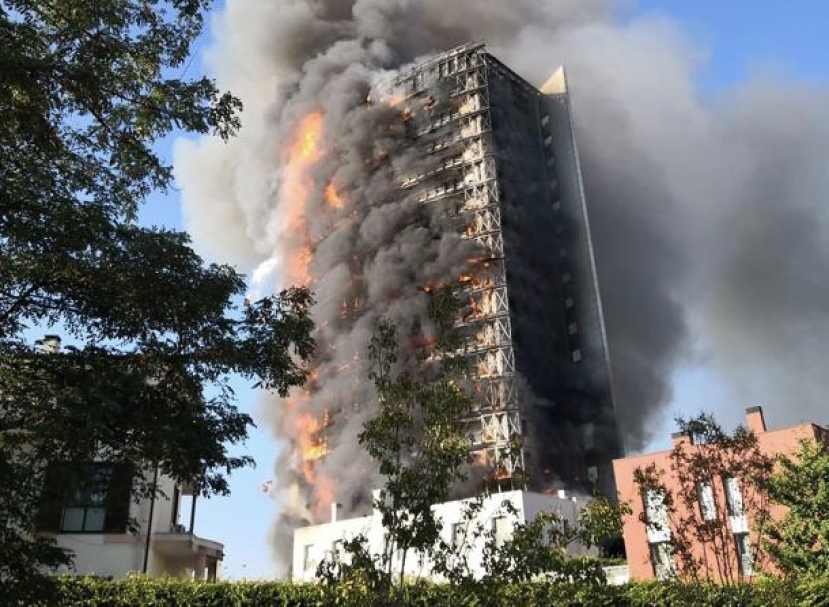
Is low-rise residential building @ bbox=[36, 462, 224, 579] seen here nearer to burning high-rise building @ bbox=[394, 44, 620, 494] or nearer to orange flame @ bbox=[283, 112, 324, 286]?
burning high-rise building @ bbox=[394, 44, 620, 494]

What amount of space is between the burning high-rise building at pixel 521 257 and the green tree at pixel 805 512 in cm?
2895

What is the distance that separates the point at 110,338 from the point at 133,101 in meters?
3.38

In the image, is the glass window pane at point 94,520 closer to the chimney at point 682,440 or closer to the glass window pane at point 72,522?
the glass window pane at point 72,522

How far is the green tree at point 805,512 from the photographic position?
24344mm

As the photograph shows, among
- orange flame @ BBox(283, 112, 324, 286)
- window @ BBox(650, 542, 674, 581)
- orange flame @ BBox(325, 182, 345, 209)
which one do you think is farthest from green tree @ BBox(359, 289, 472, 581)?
orange flame @ BBox(283, 112, 324, 286)

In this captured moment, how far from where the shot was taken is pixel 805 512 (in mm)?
25266

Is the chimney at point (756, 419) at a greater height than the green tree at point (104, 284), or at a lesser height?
greater

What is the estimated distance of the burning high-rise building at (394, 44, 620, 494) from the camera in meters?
58.1

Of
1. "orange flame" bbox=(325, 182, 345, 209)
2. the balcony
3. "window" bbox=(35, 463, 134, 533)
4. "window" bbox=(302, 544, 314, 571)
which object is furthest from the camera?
"orange flame" bbox=(325, 182, 345, 209)

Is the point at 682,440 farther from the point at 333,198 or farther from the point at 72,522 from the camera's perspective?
the point at 333,198

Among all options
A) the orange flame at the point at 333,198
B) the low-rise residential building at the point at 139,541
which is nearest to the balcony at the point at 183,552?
the low-rise residential building at the point at 139,541

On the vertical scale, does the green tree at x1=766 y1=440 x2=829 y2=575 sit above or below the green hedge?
above

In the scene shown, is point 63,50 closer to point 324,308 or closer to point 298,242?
point 324,308

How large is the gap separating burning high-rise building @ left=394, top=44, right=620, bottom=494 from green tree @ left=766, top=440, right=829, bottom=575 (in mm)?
28951
